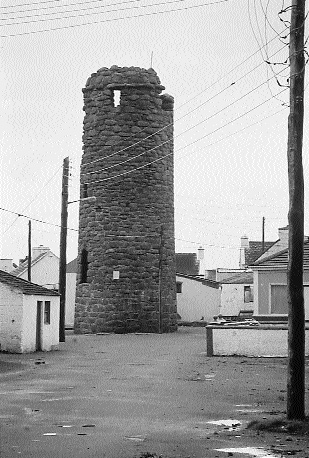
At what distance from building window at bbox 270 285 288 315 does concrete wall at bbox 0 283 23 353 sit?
12268 millimetres

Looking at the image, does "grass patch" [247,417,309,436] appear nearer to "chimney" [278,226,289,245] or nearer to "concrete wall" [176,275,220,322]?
"chimney" [278,226,289,245]

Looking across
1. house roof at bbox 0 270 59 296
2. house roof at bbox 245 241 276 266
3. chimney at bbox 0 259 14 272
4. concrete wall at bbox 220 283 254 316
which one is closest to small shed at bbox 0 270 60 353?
house roof at bbox 0 270 59 296

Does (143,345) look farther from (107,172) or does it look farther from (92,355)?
(107,172)

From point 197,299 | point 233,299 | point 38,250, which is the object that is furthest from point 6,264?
point 233,299

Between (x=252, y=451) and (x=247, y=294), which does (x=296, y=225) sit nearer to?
(x=252, y=451)

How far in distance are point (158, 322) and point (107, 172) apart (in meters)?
7.82

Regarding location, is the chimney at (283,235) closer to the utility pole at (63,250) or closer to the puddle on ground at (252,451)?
the utility pole at (63,250)

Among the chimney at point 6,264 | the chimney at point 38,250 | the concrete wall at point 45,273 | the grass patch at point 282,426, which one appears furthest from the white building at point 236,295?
the grass patch at point 282,426

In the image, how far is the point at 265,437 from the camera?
1376cm

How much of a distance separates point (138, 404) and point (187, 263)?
237 feet

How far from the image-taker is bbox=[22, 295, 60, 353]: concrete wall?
33094 millimetres

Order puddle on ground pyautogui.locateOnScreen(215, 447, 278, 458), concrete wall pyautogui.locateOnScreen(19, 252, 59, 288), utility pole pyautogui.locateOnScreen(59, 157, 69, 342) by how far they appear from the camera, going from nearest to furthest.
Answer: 1. puddle on ground pyautogui.locateOnScreen(215, 447, 278, 458)
2. utility pole pyautogui.locateOnScreen(59, 157, 69, 342)
3. concrete wall pyautogui.locateOnScreen(19, 252, 59, 288)

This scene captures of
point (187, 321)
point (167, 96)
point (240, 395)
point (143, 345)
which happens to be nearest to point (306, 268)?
point (143, 345)

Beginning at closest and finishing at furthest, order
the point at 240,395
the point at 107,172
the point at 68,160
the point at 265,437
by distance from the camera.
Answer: the point at 265,437, the point at 240,395, the point at 68,160, the point at 107,172
